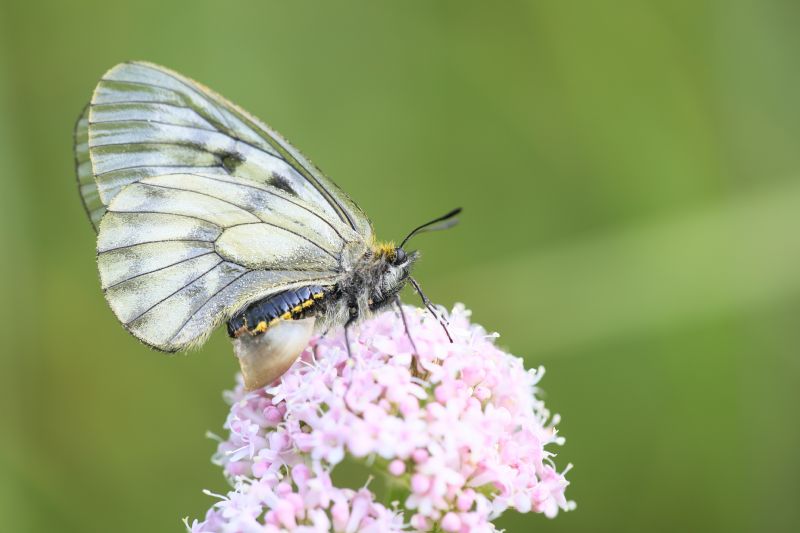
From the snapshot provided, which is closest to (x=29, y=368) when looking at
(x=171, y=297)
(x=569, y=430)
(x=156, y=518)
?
(x=156, y=518)

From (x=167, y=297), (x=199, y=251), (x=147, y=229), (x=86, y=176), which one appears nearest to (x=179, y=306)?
(x=167, y=297)

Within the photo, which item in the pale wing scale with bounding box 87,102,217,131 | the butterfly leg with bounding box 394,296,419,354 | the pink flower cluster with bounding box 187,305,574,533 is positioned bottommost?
the pink flower cluster with bounding box 187,305,574,533

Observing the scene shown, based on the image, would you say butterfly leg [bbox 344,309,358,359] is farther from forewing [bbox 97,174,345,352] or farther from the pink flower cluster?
forewing [bbox 97,174,345,352]

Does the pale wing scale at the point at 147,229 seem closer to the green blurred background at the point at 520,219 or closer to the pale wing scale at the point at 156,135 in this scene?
the pale wing scale at the point at 156,135

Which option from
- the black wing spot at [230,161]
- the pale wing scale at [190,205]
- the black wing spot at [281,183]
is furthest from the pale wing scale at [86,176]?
the black wing spot at [281,183]

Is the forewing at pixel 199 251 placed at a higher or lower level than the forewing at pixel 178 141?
lower

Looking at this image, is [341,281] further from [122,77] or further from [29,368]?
[29,368]

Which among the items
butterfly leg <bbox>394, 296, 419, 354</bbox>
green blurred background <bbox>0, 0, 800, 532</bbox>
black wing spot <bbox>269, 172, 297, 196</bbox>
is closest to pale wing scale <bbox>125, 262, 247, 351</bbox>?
black wing spot <bbox>269, 172, 297, 196</bbox>

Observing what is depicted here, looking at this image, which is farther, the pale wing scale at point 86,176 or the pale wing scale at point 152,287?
the pale wing scale at point 86,176

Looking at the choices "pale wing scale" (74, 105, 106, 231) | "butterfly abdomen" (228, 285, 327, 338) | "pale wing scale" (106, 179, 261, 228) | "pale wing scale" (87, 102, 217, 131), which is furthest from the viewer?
"pale wing scale" (74, 105, 106, 231)
